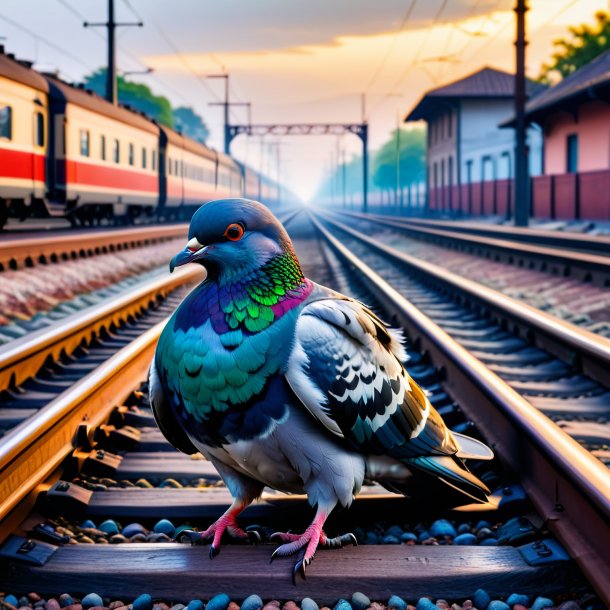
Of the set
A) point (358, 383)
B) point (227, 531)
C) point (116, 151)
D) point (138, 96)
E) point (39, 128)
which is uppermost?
point (138, 96)

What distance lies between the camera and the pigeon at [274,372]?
2027 mm

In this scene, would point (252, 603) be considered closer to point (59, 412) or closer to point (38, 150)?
point (59, 412)

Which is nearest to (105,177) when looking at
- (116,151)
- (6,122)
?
(116,151)

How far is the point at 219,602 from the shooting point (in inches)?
84.7

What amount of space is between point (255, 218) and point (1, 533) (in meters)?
1.19

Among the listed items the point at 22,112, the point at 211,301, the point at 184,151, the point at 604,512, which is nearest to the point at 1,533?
the point at 211,301

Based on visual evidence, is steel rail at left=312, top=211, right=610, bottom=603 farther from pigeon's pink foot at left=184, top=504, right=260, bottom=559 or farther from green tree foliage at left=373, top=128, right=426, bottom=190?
green tree foliage at left=373, top=128, right=426, bottom=190

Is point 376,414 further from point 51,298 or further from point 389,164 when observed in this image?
point 389,164

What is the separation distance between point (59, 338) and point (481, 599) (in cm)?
375

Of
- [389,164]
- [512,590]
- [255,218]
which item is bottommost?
[512,590]

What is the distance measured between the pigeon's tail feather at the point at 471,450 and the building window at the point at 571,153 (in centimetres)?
3411

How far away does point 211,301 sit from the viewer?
205 cm

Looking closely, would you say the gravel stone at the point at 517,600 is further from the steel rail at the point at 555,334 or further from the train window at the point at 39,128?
the train window at the point at 39,128

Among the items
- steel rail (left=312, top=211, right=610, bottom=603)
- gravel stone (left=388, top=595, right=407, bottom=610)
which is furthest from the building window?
gravel stone (left=388, top=595, right=407, bottom=610)
